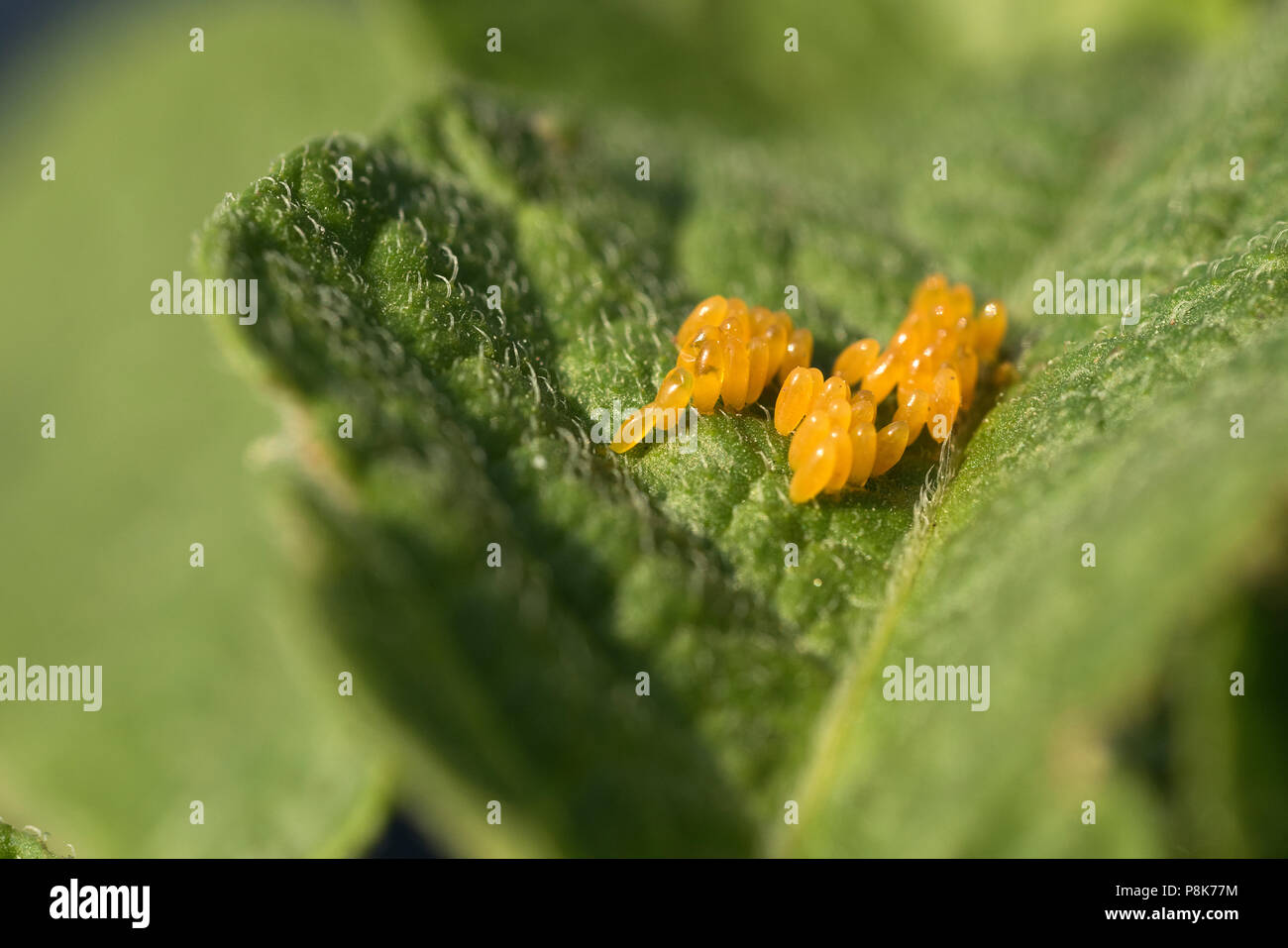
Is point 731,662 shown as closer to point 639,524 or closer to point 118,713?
point 639,524

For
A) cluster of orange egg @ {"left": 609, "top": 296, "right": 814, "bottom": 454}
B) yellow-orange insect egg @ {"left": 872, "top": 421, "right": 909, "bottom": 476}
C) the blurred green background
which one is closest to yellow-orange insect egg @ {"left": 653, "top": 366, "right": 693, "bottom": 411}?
Answer: cluster of orange egg @ {"left": 609, "top": 296, "right": 814, "bottom": 454}

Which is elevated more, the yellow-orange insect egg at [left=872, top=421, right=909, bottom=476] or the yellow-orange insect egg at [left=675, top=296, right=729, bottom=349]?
the yellow-orange insect egg at [left=675, top=296, right=729, bottom=349]

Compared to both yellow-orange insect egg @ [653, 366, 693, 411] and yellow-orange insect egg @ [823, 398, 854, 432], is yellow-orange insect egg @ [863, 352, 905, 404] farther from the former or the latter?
yellow-orange insect egg @ [653, 366, 693, 411]

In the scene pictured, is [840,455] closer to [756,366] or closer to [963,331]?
[756,366]

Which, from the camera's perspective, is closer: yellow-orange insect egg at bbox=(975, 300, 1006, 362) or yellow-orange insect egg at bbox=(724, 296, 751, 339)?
yellow-orange insect egg at bbox=(724, 296, 751, 339)

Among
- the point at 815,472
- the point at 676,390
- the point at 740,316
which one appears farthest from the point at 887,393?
the point at 676,390

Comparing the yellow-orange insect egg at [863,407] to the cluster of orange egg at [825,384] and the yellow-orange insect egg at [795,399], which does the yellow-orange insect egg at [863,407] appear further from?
the yellow-orange insect egg at [795,399]
